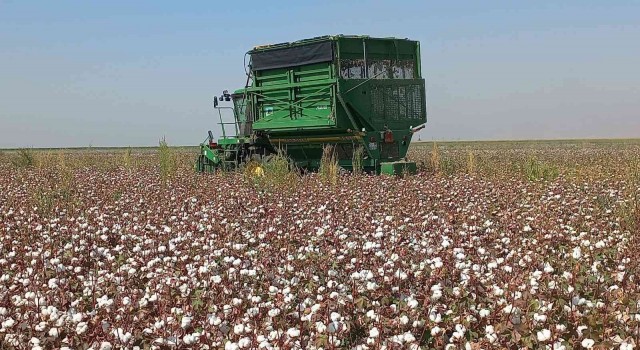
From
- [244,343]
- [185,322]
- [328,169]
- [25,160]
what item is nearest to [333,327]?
[244,343]

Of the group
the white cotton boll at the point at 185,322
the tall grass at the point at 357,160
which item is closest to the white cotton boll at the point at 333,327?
the white cotton boll at the point at 185,322

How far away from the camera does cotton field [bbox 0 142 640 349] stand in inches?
186

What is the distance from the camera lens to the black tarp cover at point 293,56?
18016 mm

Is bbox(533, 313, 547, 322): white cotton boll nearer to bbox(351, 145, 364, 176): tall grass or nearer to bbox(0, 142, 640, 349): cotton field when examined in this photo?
bbox(0, 142, 640, 349): cotton field

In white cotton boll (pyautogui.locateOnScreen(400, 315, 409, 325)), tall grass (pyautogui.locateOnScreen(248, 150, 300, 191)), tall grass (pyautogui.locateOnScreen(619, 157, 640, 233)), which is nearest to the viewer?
white cotton boll (pyautogui.locateOnScreen(400, 315, 409, 325))

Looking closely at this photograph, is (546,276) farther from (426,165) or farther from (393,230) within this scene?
(426,165)

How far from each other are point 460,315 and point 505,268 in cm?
126

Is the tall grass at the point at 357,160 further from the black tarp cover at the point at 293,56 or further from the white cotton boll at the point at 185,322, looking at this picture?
the white cotton boll at the point at 185,322

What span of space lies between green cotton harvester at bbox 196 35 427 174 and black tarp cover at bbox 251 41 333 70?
3 centimetres

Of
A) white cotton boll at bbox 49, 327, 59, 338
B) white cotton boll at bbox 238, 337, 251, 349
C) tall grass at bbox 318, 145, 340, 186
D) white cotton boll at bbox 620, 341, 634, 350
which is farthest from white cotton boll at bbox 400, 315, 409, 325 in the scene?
tall grass at bbox 318, 145, 340, 186

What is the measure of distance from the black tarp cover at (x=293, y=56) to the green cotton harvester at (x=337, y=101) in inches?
1.1

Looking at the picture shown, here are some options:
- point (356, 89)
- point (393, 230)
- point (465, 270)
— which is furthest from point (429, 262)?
point (356, 89)

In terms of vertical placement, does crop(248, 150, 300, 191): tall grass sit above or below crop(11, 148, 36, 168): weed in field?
below

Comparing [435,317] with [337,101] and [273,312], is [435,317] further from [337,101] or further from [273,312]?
[337,101]
